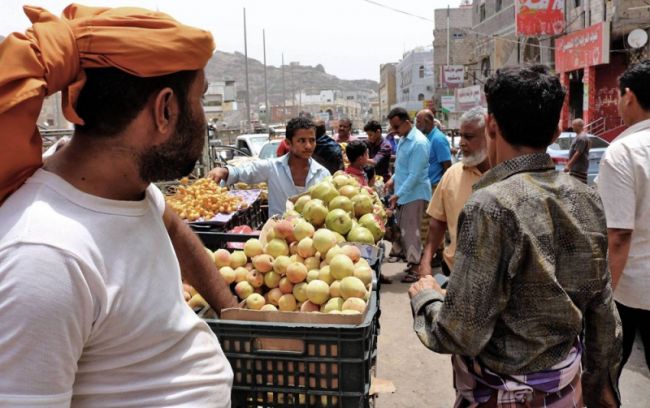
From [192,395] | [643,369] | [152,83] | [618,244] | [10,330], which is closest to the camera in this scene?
[10,330]

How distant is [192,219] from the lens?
5480 mm

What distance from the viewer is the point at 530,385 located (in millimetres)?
1979

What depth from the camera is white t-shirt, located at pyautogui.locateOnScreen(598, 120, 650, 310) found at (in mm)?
2824

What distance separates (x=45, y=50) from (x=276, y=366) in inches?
51.9

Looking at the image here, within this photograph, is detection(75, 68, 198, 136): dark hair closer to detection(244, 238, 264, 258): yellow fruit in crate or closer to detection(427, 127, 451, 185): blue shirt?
detection(244, 238, 264, 258): yellow fruit in crate

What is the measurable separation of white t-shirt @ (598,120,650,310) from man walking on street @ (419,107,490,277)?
114cm

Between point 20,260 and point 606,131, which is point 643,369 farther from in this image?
point 606,131

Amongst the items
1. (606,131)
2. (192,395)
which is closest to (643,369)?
A: (192,395)

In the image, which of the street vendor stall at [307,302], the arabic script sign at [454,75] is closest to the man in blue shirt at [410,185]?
the street vendor stall at [307,302]

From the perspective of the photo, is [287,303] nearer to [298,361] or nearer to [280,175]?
[298,361]

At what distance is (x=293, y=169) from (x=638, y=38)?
14.7 metres

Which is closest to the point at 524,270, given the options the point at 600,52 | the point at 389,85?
the point at 600,52

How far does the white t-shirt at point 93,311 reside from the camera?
1076 mm

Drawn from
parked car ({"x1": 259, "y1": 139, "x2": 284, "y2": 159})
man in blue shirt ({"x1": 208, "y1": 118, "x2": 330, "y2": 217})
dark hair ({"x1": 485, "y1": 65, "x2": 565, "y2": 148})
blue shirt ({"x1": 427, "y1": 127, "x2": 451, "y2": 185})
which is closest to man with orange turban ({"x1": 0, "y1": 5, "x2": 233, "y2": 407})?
dark hair ({"x1": 485, "y1": 65, "x2": 565, "y2": 148})
